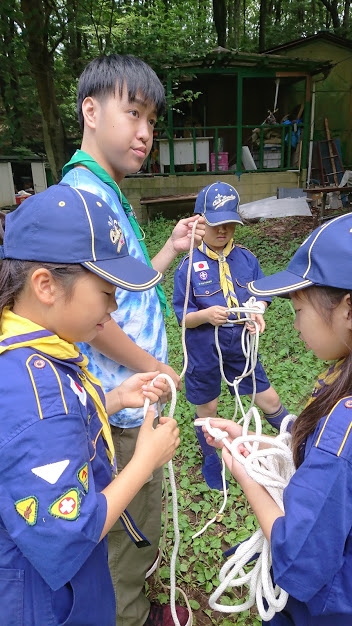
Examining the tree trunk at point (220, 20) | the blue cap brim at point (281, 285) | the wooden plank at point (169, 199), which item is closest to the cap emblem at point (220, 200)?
the blue cap brim at point (281, 285)

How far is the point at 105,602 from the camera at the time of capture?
1207 millimetres

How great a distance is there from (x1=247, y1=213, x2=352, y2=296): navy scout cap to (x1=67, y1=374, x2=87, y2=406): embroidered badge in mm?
568

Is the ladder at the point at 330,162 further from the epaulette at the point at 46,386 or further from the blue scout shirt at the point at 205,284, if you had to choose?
the epaulette at the point at 46,386

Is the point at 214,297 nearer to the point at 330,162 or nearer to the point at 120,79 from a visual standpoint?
the point at 120,79

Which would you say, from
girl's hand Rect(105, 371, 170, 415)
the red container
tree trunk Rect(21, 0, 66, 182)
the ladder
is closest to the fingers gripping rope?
girl's hand Rect(105, 371, 170, 415)

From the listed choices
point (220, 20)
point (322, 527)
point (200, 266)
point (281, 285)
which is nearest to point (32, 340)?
point (281, 285)

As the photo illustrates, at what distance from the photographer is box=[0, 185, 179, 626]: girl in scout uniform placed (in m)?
0.94

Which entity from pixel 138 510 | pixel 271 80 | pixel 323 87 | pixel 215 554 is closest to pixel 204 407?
pixel 215 554

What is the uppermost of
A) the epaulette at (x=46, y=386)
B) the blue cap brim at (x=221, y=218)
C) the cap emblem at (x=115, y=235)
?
the cap emblem at (x=115, y=235)

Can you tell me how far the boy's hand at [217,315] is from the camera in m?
2.55

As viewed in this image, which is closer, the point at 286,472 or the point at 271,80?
the point at 286,472

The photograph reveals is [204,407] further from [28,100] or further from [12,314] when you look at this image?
[28,100]

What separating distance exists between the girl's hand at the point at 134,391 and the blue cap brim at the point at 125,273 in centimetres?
36

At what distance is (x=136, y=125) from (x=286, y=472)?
4.15ft
